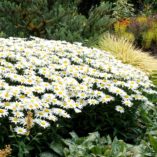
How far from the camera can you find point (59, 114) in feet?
11.4

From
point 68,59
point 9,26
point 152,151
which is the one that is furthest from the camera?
point 9,26

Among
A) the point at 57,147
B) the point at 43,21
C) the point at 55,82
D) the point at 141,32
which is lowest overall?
the point at 57,147

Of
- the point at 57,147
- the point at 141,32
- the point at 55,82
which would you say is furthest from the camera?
the point at 141,32

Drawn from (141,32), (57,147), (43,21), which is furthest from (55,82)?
(141,32)

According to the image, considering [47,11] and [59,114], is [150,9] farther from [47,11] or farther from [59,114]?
[59,114]

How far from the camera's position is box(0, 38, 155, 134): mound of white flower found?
3455mm

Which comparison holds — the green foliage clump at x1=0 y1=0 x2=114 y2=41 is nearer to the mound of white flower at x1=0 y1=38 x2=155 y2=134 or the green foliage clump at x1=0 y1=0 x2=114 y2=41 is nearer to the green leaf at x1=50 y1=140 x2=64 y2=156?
the mound of white flower at x1=0 y1=38 x2=155 y2=134

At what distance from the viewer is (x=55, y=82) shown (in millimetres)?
3926

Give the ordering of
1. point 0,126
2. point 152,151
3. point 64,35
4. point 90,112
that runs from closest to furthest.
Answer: point 0,126 < point 152,151 < point 90,112 < point 64,35

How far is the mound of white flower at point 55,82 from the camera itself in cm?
346

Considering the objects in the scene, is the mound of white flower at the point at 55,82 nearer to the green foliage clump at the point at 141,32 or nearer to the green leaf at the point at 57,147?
the green leaf at the point at 57,147

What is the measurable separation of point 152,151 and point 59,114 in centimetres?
81

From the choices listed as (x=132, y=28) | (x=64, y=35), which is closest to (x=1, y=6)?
(x=64, y=35)

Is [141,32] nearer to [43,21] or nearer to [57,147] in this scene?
[43,21]
